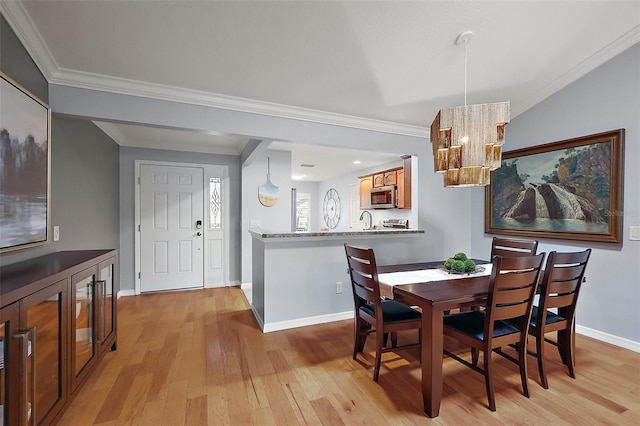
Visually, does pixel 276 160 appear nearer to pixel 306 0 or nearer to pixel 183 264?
pixel 183 264

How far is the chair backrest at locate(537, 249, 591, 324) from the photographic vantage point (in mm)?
1886

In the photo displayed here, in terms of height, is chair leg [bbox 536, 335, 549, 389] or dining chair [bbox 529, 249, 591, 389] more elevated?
dining chair [bbox 529, 249, 591, 389]

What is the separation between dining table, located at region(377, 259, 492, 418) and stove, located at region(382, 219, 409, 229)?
308 cm

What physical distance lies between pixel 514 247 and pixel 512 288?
130 centimetres

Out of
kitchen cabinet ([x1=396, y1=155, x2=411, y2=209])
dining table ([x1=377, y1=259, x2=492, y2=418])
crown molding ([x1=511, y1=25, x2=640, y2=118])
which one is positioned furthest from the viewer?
kitchen cabinet ([x1=396, y1=155, x2=411, y2=209])

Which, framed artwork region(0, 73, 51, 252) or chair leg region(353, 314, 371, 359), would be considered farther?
chair leg region(353, 314, 371, 359)

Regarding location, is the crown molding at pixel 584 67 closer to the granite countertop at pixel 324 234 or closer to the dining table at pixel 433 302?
the granite countertop at pixel 324 234

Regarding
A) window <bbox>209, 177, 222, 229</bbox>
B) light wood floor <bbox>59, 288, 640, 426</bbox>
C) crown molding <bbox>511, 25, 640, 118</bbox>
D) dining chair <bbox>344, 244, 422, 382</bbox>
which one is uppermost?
crown molding <bbox>511, 25, 640, 118</bbox>

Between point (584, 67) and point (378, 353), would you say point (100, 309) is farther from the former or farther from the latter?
point (584, 67)

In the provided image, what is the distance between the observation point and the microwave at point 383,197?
17.2 ft

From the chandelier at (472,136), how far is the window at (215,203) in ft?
12.0

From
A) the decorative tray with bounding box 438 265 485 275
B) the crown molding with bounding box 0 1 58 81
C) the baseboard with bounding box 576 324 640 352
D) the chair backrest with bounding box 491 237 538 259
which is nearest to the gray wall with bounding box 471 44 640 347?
the baseboard with bounding box 576 324 640 352

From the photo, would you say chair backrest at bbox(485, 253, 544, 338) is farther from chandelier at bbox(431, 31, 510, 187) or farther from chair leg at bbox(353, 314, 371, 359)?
chair leg at bbox(353, 314, 371, 359)

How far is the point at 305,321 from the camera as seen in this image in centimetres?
308
